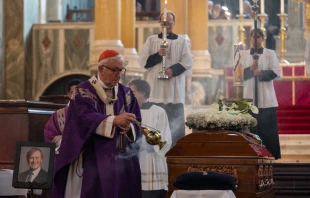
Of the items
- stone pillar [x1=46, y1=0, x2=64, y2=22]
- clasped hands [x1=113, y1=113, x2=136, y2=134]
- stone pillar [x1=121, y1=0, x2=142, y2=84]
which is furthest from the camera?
stone pillar [x1=46, y1=0, x2=64, y2=22]

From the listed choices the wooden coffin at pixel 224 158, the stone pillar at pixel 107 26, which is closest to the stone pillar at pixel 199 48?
the stone pillar at pixel 107 26

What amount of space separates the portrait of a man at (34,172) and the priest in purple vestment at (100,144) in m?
0.55

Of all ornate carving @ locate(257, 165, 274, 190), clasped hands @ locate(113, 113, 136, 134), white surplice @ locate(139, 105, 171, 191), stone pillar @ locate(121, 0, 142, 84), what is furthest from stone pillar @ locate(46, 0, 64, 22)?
clasped hands @ locate(113, 113, 136, 134)

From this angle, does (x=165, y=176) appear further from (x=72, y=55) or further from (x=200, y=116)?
(x=72, y=55)

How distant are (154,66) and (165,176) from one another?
2324 millimetres

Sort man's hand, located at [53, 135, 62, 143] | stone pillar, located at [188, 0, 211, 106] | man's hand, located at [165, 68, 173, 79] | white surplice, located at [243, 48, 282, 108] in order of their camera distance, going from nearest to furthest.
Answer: man's hand, located at [53, 135, 62, 143] < man's hand, located at [165, 68, 173, 79] < white surplice, located at [243, 48, 282, 108] < stone pillar, located at [188, 0, 211, 106]

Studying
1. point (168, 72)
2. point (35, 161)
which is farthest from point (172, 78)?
point (35, 161)

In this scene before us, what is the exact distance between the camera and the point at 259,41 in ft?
40.7

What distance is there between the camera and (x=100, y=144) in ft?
24.2

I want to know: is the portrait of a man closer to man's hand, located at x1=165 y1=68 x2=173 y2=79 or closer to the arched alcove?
man's hand, located at x1=165 y1=68 x2=173 y2=79

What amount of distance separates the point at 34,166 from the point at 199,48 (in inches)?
364

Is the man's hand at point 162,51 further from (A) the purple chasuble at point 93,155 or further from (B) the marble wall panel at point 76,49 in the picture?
(B) the marble wall panel at point 76,49

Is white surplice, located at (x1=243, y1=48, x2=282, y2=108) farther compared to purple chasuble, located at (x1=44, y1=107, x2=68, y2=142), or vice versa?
white surplice, located at (x1=243, y1=48, x2=282, y2=108)

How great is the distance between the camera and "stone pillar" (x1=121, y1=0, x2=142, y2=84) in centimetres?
1506
